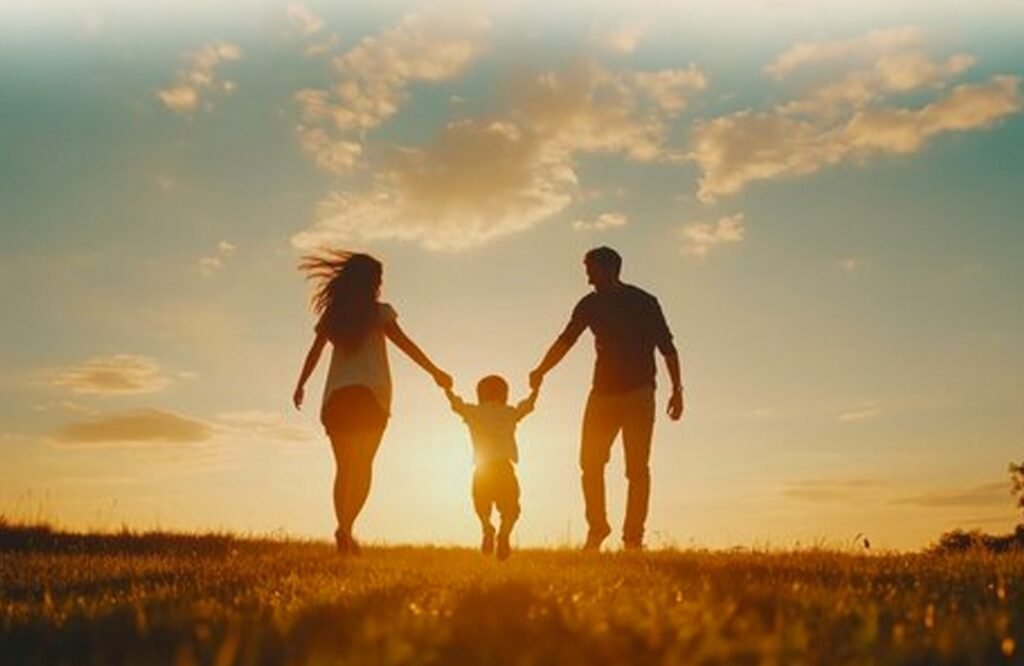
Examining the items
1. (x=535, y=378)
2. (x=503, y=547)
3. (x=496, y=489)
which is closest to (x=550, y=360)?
(x=535, y=378)

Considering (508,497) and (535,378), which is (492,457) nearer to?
(508,497)

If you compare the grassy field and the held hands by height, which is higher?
the held hands

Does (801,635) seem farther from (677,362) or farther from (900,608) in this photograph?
(677,362)

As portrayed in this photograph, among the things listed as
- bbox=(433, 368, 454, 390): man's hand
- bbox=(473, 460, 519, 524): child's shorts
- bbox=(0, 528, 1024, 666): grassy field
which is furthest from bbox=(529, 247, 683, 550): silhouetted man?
bbox=(0, 528, 1024, 666): grassy field

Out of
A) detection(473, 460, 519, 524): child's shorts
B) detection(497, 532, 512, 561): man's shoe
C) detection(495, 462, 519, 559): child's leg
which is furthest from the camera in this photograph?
detection(473, 460, 519, 524): child's shorts

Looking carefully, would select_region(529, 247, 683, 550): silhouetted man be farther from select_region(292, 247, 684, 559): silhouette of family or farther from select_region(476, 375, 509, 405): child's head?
select_region(476, 375, 509, 405): child's head

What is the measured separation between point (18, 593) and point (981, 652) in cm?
606

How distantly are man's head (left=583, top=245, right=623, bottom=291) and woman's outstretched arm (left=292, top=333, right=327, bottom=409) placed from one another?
3.41 m

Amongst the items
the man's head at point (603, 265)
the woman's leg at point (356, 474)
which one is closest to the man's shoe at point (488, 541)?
the woman's leg at point (356, 474)

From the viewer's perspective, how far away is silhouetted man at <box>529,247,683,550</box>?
14180 millimetres

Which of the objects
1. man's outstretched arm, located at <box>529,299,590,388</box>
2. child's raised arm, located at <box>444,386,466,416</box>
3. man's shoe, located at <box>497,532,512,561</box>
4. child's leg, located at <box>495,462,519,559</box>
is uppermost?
man's outstretched arm, located at <box>529,299,590,388</box>

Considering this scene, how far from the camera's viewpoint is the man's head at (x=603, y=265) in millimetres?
14453

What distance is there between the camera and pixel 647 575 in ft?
26.0

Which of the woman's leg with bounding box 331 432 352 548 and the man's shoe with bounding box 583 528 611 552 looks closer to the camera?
the woman's leg with bounding box 331 432 352 548
